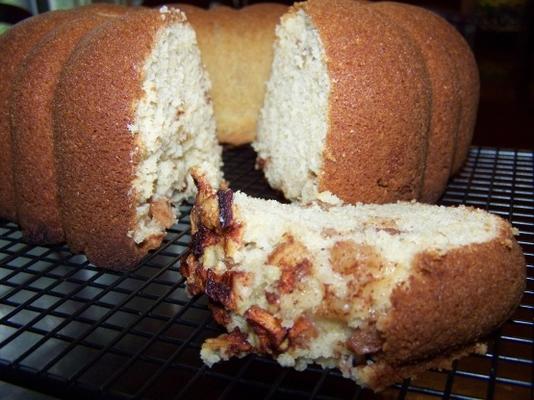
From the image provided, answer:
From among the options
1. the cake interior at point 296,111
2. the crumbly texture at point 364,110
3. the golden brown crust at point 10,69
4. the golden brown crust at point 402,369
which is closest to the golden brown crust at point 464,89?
the crumbly texture at point 364,110

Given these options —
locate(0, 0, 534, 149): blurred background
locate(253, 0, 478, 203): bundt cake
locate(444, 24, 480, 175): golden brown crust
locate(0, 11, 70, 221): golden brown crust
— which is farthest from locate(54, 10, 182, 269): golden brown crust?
locate(0, 0, 534, 149): blurred background

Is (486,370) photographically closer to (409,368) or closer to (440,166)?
(409,368)

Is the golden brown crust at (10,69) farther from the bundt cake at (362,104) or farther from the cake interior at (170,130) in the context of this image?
the bundt cake at (362,104)

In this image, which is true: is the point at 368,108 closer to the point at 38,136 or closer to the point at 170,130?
the point at 170,130

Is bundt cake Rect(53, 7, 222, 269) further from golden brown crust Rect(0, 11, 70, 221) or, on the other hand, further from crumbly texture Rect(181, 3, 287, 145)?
crumbly texture Rect(181, 3, 287, 145)

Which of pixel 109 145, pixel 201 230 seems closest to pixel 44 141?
pixel 109 145
